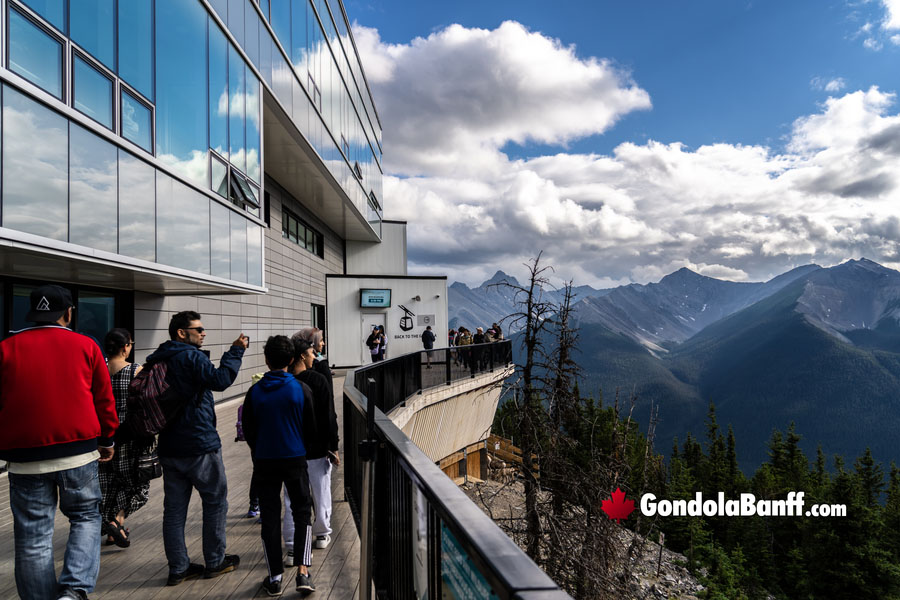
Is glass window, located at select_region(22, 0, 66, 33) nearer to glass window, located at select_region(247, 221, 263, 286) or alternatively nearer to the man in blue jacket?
the man in blue jacket

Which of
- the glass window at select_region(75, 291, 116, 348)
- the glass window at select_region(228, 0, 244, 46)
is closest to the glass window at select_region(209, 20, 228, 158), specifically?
the glass window at select_region(228, 0, 244, 46)

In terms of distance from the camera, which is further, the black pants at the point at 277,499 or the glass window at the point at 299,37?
the glass window at the point at 299,37

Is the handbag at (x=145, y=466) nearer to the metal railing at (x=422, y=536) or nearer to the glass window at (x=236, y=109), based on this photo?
the metal railing at (x=422, y=536)

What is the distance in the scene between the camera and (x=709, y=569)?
4712 cm

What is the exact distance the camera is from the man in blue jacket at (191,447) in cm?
390

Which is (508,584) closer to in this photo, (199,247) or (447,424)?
(199,247)

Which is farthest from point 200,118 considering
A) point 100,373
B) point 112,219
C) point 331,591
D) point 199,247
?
point 331,591

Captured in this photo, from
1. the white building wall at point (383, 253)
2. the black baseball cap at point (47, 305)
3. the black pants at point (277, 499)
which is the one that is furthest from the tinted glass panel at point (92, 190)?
the white building wall at point (383, 253)

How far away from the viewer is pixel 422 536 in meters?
2.22

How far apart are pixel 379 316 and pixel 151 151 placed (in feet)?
58.7

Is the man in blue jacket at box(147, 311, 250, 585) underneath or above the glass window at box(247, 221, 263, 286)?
underneath

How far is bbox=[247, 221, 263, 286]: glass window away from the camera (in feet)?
41.3

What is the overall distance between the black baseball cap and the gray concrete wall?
29.3ft

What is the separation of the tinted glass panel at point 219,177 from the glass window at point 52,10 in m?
4.12
